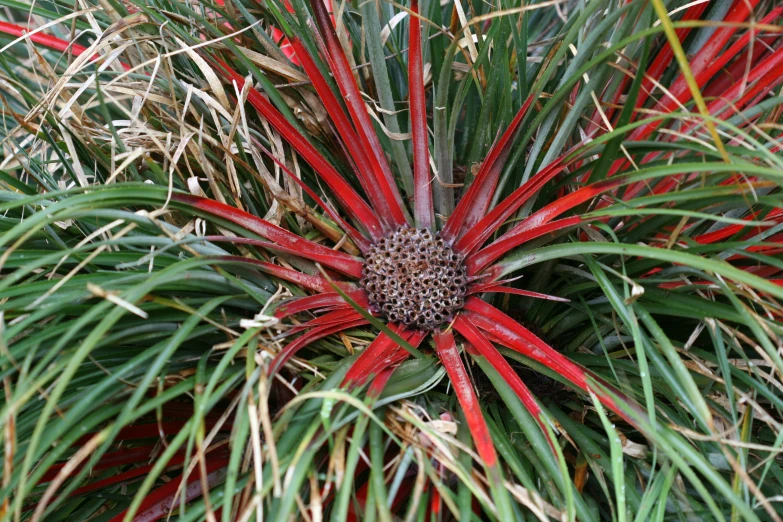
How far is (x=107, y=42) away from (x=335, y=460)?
519mm

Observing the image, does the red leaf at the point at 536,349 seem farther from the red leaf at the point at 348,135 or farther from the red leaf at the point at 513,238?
the red leaf at the point at 348,135

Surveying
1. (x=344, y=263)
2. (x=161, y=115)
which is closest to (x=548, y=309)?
(x=344, y=263)

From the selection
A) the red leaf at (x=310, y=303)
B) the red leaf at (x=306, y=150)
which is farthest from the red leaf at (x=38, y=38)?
the red leaf at (x=310, y=303)

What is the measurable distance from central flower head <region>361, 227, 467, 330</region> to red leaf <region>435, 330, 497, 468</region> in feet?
0.10

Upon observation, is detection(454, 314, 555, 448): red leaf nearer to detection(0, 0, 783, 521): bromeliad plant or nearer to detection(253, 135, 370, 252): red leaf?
detection(0, 0, 783, 521): bromeliad plant

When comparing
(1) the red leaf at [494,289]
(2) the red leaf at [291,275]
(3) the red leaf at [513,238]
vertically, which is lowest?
(1) the red leaf at [494,289]

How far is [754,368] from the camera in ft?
1.91

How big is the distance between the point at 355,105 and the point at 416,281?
0.20 m

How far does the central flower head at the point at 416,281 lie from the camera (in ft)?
2.24

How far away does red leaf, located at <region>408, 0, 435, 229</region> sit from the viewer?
66cm

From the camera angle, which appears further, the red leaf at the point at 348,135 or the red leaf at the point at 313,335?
the red leaf at the point at 348,135

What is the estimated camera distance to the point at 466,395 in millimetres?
607

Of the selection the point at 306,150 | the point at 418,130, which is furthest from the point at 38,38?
the point at 418,130

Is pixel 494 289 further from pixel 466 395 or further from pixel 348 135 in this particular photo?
pixel 348 135
